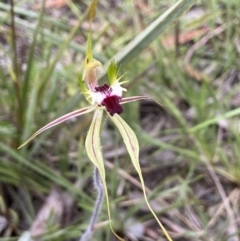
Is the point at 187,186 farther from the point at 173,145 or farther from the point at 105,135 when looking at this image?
the point at 105,135

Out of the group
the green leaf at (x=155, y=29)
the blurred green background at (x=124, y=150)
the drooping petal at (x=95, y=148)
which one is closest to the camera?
the drooping petal at (x=95, y=148)

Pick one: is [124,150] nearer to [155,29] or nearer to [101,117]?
[155,29]

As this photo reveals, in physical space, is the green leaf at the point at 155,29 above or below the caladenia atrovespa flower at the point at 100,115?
above

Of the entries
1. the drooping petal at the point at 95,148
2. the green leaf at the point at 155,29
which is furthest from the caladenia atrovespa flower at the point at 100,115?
the green leaf at the point at 155,29

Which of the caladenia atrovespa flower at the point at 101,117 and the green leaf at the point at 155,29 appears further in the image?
the green leaf at the point at 155,29

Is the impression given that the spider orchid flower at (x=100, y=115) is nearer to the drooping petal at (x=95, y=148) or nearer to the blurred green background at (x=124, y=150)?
the drooping petal at (x=95, y=148)

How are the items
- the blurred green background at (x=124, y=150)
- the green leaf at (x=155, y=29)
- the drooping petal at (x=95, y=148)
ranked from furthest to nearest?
the blurred green background at (x=124, y=150) < the green leaf at (x=155, y=29) < the drooping petal at (x=95, y=148)

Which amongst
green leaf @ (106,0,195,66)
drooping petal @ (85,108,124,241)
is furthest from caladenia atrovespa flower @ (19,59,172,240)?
green leaf @ (106,0,195,66)

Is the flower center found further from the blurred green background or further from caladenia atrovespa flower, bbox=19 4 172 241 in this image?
the blurred green background

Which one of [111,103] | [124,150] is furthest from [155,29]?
[124,150]
